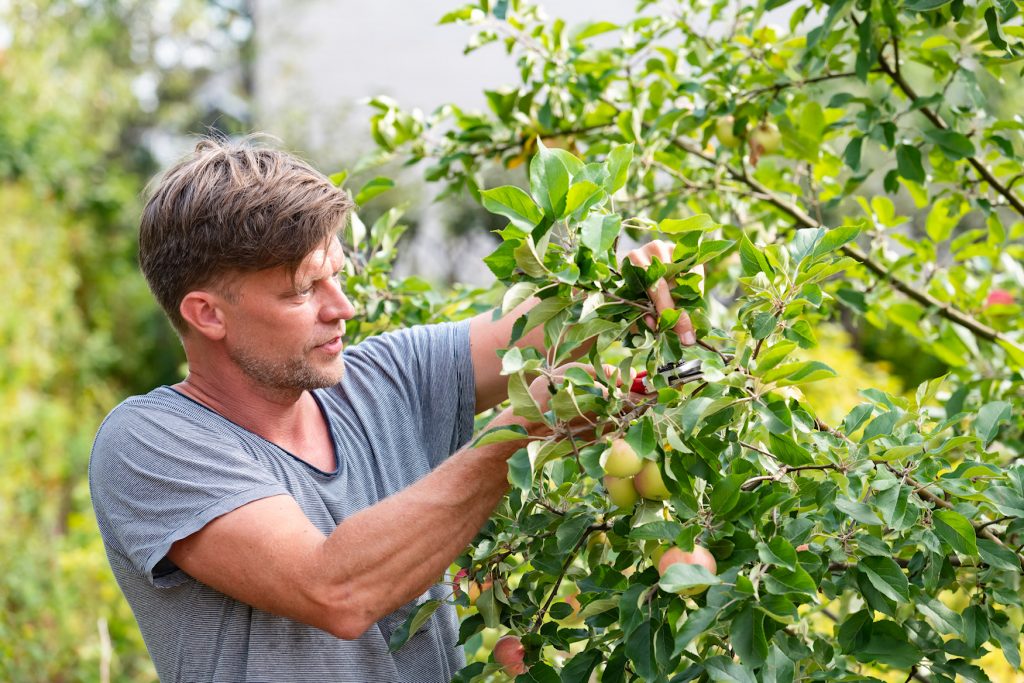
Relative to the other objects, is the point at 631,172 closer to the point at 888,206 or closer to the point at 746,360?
the point at 888,206

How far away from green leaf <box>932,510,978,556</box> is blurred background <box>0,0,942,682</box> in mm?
1227

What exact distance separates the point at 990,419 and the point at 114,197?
29.6ft

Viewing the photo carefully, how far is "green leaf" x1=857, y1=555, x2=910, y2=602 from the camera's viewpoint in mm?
1160

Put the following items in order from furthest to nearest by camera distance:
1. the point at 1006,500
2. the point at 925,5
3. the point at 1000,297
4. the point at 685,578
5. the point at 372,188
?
the point at 1000,297 < the point at 372,188 < the point at 925,5 < the point at 1006,500 < the point at 685,578

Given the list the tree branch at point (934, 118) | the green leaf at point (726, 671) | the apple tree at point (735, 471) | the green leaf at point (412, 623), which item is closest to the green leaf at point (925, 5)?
the apple tree at point (735, 471)

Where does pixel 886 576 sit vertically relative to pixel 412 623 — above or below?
above

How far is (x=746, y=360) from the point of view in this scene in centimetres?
117

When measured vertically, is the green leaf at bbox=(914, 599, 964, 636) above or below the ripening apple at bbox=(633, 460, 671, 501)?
below

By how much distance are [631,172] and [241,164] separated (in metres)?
0.70

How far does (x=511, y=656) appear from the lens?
135cm

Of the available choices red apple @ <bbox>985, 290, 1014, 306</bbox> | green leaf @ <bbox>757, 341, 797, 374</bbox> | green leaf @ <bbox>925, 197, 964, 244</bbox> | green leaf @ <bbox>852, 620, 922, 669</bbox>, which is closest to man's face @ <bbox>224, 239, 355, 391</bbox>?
green leaf @ <bbox>757, 341, 797, 374</bbox>

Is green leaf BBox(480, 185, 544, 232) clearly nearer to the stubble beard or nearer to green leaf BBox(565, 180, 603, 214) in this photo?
green leaf BBox(565, 180, 603, 214)

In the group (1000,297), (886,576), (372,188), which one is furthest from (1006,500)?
(1000,297)

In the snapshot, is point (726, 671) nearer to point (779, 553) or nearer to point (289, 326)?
point (779, 553)
